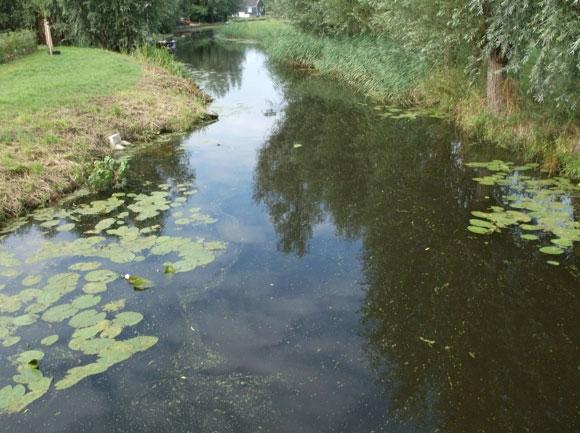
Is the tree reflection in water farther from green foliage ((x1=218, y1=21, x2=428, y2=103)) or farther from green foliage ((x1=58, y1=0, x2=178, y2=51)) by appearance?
green foliage ((x1=58, y1=0, x2=178, y2=51))

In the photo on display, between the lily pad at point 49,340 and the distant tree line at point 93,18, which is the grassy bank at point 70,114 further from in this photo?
the distant tree line at point 93,18

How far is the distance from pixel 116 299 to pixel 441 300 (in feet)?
12.5

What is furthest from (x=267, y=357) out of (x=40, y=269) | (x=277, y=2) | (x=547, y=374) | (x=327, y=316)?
(x=277, y=2)

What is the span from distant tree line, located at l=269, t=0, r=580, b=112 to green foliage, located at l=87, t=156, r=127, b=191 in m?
7.92

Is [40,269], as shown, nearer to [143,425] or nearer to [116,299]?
[116,299]

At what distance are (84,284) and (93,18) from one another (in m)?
22.7

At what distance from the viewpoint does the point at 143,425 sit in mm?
4059

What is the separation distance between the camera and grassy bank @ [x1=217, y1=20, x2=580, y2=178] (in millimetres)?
9844

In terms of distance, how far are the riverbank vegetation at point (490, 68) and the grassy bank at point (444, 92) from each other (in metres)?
0.02

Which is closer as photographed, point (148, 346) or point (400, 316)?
point (148, 346)

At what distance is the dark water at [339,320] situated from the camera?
414cm

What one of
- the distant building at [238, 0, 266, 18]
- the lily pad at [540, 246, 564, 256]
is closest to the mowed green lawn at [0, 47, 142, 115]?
the lily pad at [540, 246, 564, 256]

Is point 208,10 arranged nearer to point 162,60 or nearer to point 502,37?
point 162,60

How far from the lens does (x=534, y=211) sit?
7.55m
